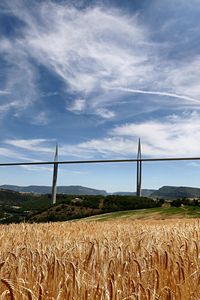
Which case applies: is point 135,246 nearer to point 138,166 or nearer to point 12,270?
point 12,270

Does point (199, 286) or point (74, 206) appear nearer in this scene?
point (199, 286)

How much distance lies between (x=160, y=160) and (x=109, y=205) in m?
6.21

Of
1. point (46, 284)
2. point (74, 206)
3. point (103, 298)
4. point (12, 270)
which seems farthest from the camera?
point (74, 206)

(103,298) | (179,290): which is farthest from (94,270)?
(103,298)

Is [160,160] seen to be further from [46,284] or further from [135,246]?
[46,284]

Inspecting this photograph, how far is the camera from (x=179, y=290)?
300 centimetres

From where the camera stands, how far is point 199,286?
3.12 metres

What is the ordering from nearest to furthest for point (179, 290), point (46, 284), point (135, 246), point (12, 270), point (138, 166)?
point (179, 290) < point (46, 284) < point (12, 270) < point (135, 246) < point (138, 166)

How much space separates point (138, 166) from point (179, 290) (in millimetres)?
37977

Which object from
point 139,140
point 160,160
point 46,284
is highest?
point 139,140

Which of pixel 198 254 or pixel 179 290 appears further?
pixel 198 254

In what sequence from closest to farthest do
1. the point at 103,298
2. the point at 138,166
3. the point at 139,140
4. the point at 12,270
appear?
the point at 103,298, the point at 12,270, the point at 138,166, the point at 139,140

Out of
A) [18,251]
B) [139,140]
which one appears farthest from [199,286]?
[139,140]

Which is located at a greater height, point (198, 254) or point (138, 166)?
point (138, 166)
